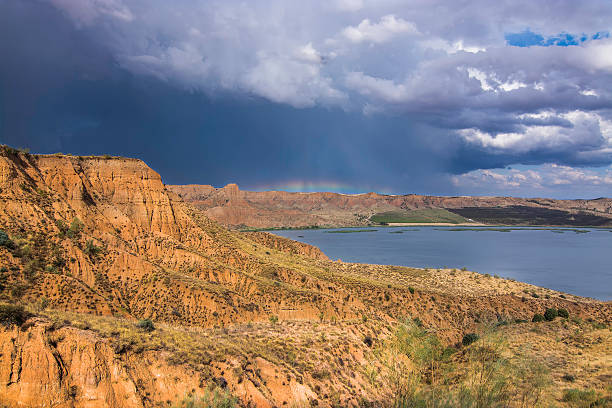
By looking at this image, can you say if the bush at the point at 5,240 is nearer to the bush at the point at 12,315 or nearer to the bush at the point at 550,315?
the bush at the point at 12,315

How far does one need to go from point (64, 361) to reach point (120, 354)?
1818 mm

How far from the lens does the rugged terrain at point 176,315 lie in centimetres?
1256

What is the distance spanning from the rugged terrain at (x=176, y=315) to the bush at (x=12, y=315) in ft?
0.19

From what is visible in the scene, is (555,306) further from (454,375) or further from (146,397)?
(146,397)

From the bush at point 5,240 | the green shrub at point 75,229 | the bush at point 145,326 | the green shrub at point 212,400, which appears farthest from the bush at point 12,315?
the green shrub at point 75,229

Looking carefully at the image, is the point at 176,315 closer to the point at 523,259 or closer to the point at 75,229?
the point at 75,229

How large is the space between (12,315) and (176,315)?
16.9m

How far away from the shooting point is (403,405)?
6922mm

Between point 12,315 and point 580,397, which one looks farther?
point 580,397

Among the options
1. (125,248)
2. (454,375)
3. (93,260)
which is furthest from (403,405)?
(125,248)

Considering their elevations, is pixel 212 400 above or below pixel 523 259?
above

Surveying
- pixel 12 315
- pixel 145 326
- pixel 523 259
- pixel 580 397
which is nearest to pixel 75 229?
pixel 145 326

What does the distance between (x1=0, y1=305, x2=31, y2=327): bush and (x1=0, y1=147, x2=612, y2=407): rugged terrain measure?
0.06m

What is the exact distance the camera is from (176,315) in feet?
94.3
